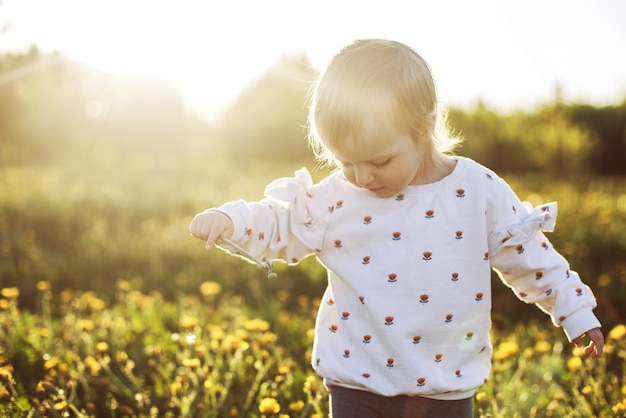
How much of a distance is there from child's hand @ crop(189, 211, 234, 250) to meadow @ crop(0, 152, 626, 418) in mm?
437

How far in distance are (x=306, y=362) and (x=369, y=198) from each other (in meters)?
1.44

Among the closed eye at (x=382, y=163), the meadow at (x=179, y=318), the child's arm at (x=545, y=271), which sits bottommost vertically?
the meadow at (x=179, y=318)

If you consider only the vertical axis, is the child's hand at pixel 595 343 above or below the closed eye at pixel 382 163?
below

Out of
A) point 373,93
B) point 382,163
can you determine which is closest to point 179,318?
point 382,163

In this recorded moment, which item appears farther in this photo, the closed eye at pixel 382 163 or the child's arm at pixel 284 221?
the child's arm at pixel 284 221

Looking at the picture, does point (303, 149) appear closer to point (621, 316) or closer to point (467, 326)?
point (621, 316)

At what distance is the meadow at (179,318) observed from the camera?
8.47 feet

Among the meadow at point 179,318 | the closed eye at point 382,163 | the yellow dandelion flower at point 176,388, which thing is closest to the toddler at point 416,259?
the closed eye at point 382,163

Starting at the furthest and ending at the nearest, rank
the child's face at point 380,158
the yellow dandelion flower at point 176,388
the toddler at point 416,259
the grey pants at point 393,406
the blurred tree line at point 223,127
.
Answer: the blurred tree line at point 223,127
the yellow dandelion flower at point 176,388
the grey pants at point 393,406
the toddler at point 416,259
the child's face at point 380,158

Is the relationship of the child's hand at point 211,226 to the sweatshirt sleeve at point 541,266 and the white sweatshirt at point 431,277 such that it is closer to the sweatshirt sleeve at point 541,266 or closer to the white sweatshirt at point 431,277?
the white sweatshirt at point 431,277

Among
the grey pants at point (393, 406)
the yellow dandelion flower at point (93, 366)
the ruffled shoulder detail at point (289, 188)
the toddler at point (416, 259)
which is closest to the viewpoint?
the toddler at point (416, 259)

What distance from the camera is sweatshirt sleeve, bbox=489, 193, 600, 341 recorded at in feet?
6.38

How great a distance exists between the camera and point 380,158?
6.02 ft

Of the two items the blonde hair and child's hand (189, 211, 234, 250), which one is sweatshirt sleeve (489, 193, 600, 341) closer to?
the blonde hair
